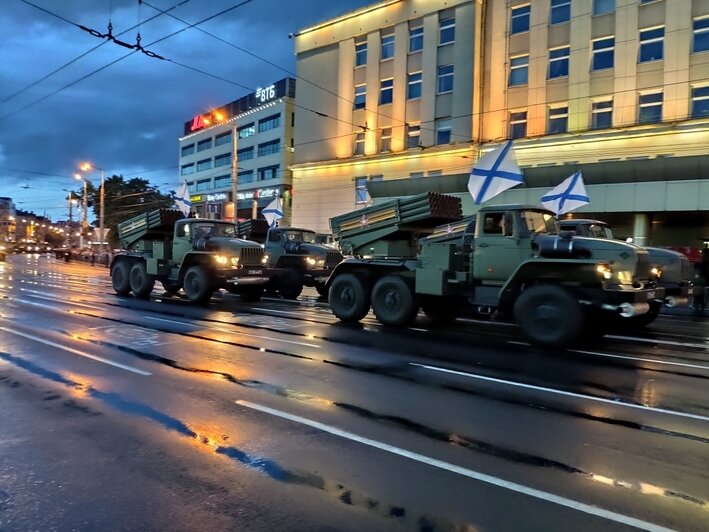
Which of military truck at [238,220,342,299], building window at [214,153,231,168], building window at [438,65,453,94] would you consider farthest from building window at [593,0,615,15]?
building window at [214,153,231,168]

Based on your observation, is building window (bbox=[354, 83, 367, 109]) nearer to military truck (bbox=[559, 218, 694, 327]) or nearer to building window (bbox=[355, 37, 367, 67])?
building window (bbox=[355, 37, 367, 67])

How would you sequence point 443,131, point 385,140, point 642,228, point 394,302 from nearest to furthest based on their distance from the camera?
point 394,302 < point 642,228 < point 443,131 < point 385,140

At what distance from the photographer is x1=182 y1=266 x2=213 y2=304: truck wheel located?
1647cm

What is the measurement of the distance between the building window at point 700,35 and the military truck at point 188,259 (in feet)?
70.4

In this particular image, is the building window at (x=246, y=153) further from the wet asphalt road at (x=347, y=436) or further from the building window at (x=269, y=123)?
the wet asphalt road at (x=347, y=436)

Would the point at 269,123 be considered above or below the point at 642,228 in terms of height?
above

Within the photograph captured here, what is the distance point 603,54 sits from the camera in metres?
27.3

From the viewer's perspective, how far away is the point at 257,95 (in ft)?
212

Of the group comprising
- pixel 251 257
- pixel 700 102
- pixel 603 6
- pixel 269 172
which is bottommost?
pixel 251 257

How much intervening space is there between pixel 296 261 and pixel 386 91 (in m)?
20.1

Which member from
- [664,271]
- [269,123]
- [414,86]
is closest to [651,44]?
[414,86]

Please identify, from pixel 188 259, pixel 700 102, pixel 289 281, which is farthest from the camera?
pixel 700 102

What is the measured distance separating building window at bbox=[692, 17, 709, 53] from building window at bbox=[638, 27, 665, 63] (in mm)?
1271

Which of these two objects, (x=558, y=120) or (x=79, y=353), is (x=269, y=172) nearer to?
(x=558, y=120)
